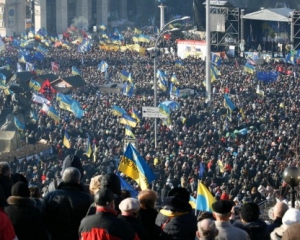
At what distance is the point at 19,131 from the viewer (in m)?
31.2

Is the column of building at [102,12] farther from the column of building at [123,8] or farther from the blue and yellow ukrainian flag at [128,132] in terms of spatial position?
the blue and yellow ukrainian flag at [128,132]

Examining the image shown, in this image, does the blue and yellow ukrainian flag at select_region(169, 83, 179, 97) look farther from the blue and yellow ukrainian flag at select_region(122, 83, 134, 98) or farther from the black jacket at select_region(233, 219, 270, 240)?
the black jacket at select_region(233, 219, 270, 240)

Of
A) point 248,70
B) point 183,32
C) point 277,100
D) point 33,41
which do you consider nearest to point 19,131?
point 277,100

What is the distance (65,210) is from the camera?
10016 mm

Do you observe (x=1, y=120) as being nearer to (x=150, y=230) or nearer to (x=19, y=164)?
(x=19, y=164)

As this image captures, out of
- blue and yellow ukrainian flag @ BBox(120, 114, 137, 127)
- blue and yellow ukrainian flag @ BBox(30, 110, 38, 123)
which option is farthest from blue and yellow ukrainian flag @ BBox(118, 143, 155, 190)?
blue and yellow ukrainian flag @ BBox(30, 110, 38, 123)

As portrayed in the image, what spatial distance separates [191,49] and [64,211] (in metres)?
48.5

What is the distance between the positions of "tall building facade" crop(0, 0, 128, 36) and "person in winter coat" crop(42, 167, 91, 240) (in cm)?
6724

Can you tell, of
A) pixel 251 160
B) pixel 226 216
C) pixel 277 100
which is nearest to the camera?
pixel 226 216

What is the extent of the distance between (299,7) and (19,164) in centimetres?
6625

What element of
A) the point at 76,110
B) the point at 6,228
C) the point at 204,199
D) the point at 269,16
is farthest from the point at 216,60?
the point at 6,228

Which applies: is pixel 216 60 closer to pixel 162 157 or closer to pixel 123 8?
pixel 162 157

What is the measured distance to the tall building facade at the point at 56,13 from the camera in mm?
77750

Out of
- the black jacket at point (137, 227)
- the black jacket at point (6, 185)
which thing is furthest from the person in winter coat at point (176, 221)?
the black jacket at point (6, 185)
